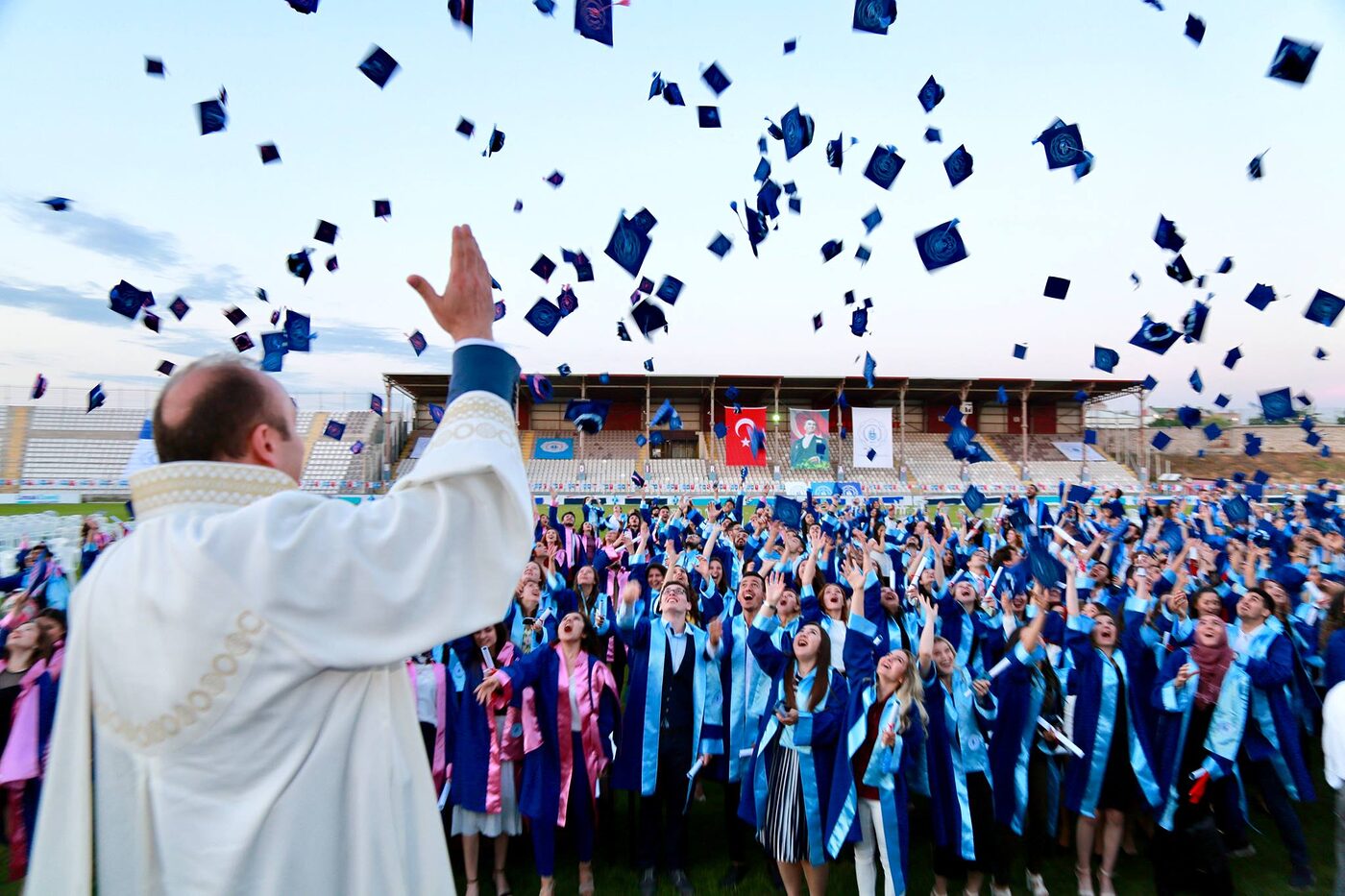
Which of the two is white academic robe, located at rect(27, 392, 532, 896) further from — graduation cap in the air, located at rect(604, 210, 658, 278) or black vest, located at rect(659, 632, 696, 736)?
graduation cap in the air, located at rect(604, 210, 658, 278)

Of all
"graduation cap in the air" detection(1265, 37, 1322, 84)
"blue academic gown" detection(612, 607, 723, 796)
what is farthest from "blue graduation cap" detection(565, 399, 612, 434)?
"graduation cap in the air" detection(1265, 37, 1322, 84)

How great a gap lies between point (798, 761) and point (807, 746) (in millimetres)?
103

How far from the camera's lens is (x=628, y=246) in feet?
28.5

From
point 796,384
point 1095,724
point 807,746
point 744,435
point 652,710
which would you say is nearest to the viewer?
point 807,746

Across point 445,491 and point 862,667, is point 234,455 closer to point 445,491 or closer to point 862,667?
point 445,491

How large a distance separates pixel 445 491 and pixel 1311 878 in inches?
262

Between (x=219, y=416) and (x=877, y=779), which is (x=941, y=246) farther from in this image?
(x=219, y=416)

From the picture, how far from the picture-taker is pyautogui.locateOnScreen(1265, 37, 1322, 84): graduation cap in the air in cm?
705

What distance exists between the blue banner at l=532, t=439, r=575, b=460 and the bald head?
43276 millimetres

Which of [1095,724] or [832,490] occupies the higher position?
[832,490]

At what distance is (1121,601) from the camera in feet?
24.3

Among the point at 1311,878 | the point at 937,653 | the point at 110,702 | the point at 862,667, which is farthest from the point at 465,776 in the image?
the point at 1311,878

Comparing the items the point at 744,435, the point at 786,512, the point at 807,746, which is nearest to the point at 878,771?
the point at 807,746

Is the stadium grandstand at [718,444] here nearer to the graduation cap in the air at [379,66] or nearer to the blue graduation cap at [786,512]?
the blue graduation cap at [786,512]
